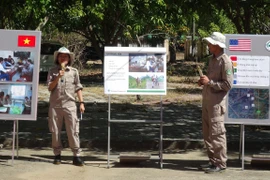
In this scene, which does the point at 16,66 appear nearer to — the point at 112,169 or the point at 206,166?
the point at 112,169

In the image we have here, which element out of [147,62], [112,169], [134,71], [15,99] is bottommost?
[112,169]

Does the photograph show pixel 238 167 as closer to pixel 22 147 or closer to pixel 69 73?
pixel 69 73

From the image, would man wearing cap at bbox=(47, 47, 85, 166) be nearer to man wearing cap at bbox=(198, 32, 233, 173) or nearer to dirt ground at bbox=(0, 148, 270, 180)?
dirt ground at bbox=(0, 148, 270, 180)

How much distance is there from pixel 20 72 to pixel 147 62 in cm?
195

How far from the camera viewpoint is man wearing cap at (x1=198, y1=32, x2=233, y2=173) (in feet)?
26.0

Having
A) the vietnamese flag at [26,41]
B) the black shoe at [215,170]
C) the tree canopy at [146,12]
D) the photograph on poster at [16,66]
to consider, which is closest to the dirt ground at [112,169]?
the black shoe at [215,170]

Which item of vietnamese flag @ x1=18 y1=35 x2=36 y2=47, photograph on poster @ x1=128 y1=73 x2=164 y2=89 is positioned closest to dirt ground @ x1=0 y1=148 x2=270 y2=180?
photograph on poster @ x1=128 y1=73 x2=164 y2=89

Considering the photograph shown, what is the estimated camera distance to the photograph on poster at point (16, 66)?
8.42 metres

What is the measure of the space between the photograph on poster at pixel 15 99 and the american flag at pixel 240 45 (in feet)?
10.3

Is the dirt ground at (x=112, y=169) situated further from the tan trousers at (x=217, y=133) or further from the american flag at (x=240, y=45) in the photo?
the american flag at (x=240, y=45)

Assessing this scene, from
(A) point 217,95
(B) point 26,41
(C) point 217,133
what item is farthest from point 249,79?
(B) point 26,41

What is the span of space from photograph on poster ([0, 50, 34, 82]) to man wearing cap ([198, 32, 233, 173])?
261 centimetres

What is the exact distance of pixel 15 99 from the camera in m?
8.47

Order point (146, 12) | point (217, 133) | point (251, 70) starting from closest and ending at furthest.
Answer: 1. point (217, 133)
2. point (251, 70)
3. point (146, 12)
